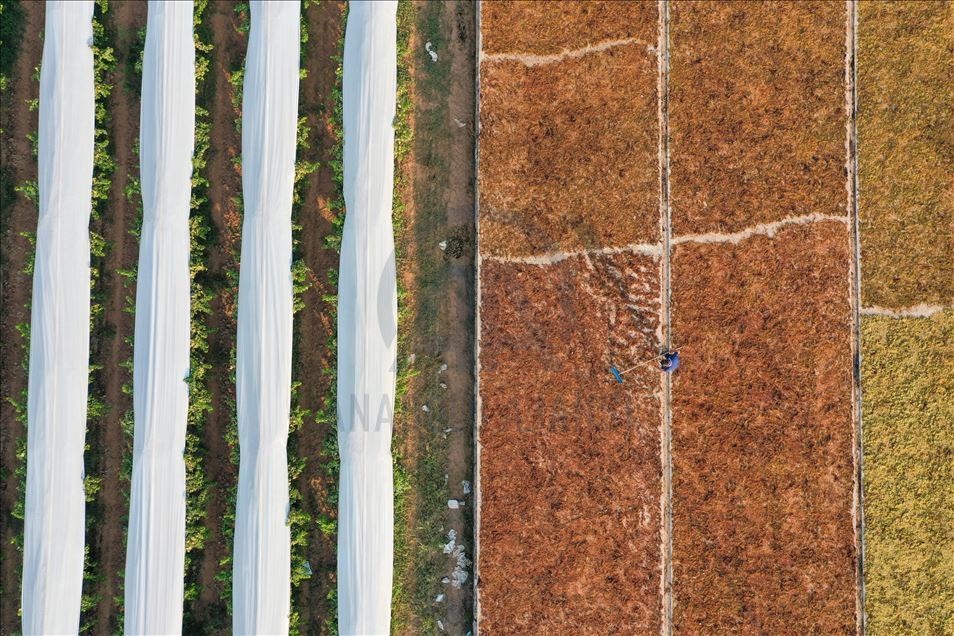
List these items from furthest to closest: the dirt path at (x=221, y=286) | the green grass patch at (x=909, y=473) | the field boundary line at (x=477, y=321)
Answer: the dirt path at (x=221, y=286), the field boundary line at (x=477, y=321), the green grass patch at (x=909, y=473)

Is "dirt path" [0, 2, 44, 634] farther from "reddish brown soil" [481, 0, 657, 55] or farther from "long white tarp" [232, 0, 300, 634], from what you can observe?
"reddish brown soil" [481, 0, 657, 55]

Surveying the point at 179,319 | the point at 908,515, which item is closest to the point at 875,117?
the point at 908,515

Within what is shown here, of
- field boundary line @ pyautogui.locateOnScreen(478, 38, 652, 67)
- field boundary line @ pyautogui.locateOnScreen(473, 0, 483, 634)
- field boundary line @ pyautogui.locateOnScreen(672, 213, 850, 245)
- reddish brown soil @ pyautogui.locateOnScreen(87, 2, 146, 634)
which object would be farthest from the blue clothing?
reddish brown soil @ pyautogui.locateOnScreen(87, 2, 146, 634)

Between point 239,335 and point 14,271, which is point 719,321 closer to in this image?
point 239,335

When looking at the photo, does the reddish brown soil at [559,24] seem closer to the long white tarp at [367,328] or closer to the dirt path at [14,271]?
the long white tarp at [367,328]

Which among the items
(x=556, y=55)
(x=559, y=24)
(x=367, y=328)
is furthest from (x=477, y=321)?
(x=559, y=24)

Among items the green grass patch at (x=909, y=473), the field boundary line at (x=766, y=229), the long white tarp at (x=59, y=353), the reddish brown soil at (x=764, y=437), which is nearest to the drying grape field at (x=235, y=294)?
the long white tarp at (x=59, y=353)
